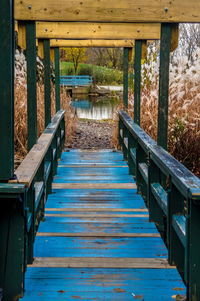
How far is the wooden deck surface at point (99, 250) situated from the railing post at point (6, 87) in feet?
2.92

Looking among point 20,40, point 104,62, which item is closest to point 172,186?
point 20,40

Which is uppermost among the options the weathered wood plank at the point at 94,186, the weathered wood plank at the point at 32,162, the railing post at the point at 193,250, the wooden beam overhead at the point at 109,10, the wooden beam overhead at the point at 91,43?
the wooden beam overhead at the point at 91,43

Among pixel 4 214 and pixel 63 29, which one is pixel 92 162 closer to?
pixel 63 29

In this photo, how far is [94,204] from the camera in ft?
15.4

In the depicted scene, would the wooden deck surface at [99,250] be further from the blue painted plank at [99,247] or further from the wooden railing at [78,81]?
the wooden railing at [78,81]

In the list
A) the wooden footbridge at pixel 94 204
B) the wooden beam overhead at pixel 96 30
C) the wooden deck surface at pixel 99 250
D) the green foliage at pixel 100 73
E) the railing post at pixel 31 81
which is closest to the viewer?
the wooden footbridge at pixel 94 204

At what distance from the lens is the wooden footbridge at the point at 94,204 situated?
249 centimetres

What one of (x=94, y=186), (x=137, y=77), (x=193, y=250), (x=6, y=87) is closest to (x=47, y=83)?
(x=137, y=77)

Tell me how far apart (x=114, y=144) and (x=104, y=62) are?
34.0 metres

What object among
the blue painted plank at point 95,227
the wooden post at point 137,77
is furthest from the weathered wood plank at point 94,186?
the blue painted plank at point 95,227

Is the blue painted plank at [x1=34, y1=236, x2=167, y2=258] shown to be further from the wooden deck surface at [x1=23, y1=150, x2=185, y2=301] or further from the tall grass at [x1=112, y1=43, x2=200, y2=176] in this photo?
the tall grass at [x1=112, y1=43, x2=200, y2=176]

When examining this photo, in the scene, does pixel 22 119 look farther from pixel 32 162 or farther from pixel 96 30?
pixel 32 162

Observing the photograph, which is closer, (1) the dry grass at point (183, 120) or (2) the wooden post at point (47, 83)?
(2) the wooden post at point (47, 83)

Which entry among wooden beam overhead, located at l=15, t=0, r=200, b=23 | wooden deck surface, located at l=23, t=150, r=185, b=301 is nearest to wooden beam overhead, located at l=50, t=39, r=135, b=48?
wooden deck surface, located at l=23, t=150, r=185, b=301
